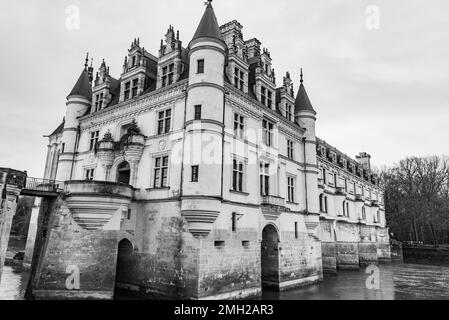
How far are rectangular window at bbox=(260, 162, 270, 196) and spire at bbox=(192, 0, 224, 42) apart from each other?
1016 centimetres

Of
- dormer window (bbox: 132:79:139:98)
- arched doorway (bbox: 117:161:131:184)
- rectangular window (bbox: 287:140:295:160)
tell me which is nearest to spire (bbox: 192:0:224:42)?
dormer window (bbox: 132:79:139:98)

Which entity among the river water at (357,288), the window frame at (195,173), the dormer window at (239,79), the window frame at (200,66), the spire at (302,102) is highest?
the spire at (302,102)

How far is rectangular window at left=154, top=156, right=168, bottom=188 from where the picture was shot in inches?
853

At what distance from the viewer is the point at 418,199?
59.2m

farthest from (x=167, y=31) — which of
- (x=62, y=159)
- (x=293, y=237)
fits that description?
(x=293, y=237)

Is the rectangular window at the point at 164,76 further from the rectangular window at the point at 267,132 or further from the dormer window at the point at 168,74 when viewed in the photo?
the rectangular window at the point at 267,132

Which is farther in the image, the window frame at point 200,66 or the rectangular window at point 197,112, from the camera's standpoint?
the window frame at point 200,66

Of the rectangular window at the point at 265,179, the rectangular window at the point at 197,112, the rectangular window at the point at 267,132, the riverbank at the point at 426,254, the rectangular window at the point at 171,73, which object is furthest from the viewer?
the riverbank at the point at 426,254

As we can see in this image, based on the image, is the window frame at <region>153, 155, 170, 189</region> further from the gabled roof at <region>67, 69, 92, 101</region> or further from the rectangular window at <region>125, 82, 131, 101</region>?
the gabled roof at <region>67, 69, 92, 101</region>

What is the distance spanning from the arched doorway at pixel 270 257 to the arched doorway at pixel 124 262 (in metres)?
10.4

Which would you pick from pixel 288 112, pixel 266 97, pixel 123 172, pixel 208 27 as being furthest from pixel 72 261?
pixel 288 112

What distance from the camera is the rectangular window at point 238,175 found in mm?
21953

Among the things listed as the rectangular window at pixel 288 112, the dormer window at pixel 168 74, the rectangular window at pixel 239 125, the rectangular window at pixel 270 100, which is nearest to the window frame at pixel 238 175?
the rectangular window at pixel 239 125
